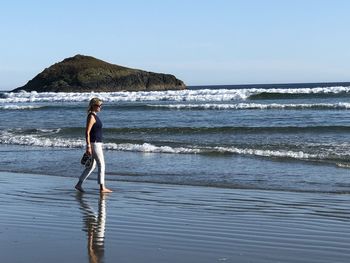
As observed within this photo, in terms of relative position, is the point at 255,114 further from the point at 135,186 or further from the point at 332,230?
the point at 332,230

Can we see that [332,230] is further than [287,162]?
No

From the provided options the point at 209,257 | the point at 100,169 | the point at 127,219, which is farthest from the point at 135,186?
the point at 209,257

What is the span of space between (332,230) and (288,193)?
131 inches

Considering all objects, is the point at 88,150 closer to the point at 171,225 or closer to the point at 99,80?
the point at 171,225

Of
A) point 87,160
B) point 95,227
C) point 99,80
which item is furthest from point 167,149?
point 99,80

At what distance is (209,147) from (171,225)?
35.1 feet

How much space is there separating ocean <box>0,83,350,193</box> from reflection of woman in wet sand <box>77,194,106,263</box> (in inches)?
119

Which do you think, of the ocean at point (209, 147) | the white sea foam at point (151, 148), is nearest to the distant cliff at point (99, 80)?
the ocean at point (209, 147)

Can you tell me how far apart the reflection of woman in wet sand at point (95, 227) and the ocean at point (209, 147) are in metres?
3.02

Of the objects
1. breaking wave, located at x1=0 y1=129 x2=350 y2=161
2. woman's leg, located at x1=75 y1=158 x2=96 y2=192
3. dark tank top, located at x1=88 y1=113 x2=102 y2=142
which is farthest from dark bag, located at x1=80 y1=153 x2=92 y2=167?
breaking wave, located at x1=0 y1=129 x2=350 y2=161

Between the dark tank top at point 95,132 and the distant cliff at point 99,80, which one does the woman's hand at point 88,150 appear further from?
the distant cliff at point 99,80

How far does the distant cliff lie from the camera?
313 feet

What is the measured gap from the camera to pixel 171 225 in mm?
7508

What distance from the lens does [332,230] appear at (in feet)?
23.6
